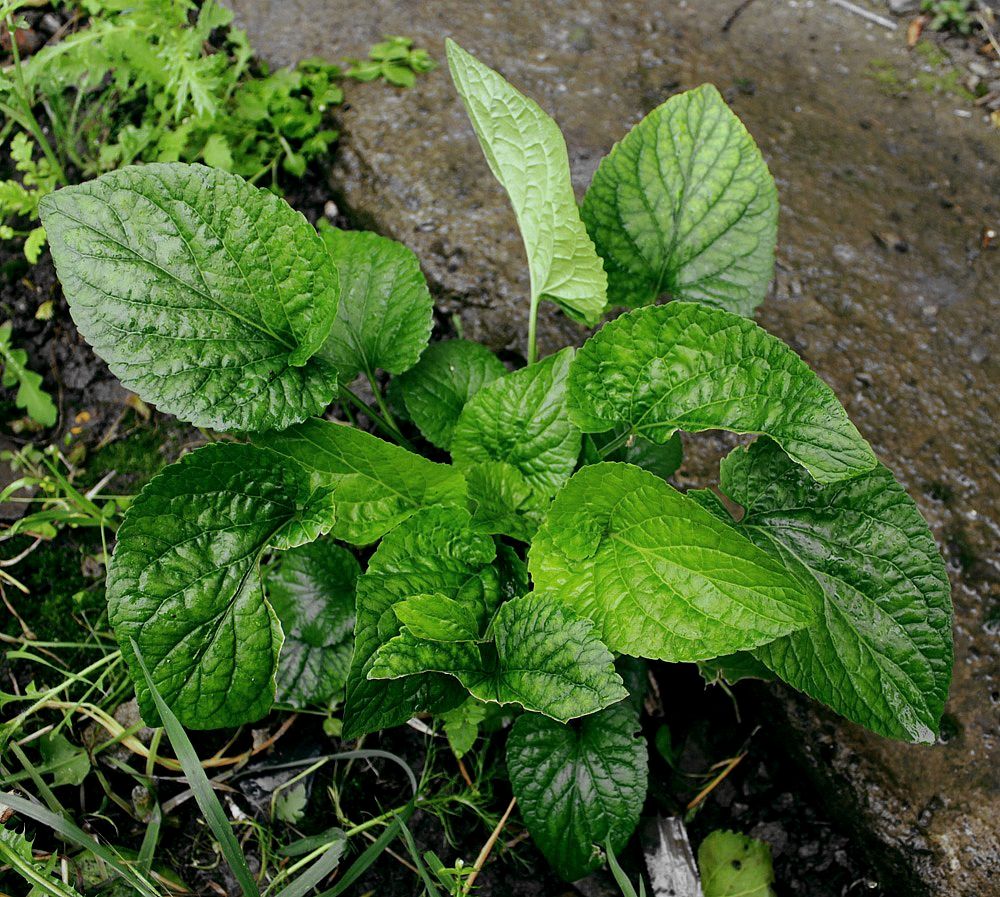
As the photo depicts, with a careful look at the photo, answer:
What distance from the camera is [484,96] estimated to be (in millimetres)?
1670

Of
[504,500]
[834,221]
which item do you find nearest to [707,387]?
[504,500]

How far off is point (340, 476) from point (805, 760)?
46.5 inches

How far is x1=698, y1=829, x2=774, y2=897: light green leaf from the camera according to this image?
178 cm

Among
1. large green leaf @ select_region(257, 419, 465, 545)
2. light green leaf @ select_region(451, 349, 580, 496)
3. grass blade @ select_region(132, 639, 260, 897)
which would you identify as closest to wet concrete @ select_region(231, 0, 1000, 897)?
light green leaf @ select_region(451, 349, 580, 496)

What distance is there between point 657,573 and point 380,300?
84 centimetres

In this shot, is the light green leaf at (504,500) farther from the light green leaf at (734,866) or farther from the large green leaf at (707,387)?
the light green leaf at (734,866)

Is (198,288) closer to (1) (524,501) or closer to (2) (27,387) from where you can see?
(1) (524,501)

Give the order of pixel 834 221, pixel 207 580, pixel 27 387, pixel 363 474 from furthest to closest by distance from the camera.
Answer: pixel 834 221 < pixel 27 387 < pixel 363 474 < pixel 207 580

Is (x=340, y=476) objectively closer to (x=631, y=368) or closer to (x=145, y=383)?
(x=145, y=383)

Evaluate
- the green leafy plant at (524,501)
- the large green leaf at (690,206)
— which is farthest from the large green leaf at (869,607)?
the large green leaf at (690,206)

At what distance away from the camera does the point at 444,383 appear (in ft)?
6.24

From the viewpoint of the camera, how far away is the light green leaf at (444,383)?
188 centimetres

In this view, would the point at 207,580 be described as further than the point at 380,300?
No

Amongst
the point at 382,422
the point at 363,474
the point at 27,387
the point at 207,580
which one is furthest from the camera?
the point at 27,387
